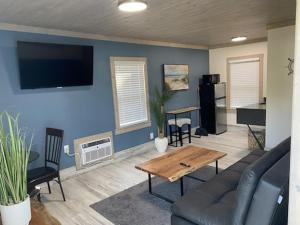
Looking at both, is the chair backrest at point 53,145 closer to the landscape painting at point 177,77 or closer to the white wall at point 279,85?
the landscape painting at point 177,77

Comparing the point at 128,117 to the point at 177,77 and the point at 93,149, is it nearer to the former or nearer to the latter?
the point at 93,149

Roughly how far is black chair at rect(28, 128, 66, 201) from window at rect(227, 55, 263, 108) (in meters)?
4.95

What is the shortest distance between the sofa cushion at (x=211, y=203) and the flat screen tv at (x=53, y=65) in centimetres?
246

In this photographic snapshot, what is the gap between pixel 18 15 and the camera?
Answer: 2.66 meters

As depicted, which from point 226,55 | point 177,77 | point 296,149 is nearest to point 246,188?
point 296,149

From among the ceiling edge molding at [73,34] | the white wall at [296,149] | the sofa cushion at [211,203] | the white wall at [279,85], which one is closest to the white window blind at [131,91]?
the ceiling edge molding at [73,34]

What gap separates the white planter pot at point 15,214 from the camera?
1126mm

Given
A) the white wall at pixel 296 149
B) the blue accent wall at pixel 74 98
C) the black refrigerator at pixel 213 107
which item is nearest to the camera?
the white wall at pixel 296 149

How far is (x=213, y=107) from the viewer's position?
19.1 ft

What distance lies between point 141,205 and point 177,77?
350 cm

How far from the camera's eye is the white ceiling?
2.45m

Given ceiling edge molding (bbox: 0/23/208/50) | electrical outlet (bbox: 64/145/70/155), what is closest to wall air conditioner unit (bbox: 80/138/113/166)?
electrical outlet (bbox: 64/145/70/155)

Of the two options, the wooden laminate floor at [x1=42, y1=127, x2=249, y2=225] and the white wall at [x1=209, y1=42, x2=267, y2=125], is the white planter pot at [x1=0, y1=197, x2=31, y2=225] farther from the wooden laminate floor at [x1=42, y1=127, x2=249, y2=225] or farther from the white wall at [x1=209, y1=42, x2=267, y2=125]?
the white wall at [x1=209, y1=42, x2=267, y2=125]

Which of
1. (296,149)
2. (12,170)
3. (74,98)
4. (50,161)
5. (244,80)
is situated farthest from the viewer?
(244,80)
